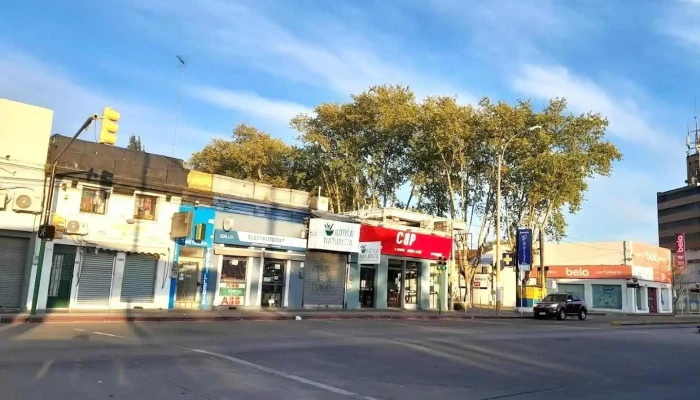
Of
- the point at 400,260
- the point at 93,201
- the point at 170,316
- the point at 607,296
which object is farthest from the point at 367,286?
the point at 607,296

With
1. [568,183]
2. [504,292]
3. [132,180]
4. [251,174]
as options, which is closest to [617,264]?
[504,292]

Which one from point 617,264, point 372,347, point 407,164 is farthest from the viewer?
point 617,264

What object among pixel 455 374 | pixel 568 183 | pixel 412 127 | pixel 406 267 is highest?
pixel 412 127

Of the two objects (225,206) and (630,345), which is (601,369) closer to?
(630,345)

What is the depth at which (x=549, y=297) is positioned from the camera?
121ft

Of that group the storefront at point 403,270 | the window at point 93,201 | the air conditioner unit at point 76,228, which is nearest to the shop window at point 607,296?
the storefront at point 403,270

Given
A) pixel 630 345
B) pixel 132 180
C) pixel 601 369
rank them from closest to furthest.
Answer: pixel 601 369 < pixel 630 345 < pixel 132 180

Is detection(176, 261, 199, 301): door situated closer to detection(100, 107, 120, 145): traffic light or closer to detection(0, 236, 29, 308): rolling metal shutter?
detection(0, 236, 29, 308): rolling metal shutter

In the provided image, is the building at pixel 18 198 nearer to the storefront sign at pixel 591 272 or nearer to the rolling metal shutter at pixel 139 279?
the rolling metal shutter at pixel 139 279

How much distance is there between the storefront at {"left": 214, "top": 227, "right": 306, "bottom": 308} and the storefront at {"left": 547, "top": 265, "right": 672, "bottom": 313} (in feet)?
137

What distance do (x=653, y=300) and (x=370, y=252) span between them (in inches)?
1802

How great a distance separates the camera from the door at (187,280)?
89.3ft

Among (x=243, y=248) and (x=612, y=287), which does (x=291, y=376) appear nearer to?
(x=243, y=248)

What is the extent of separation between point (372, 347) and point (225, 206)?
15.8 m
